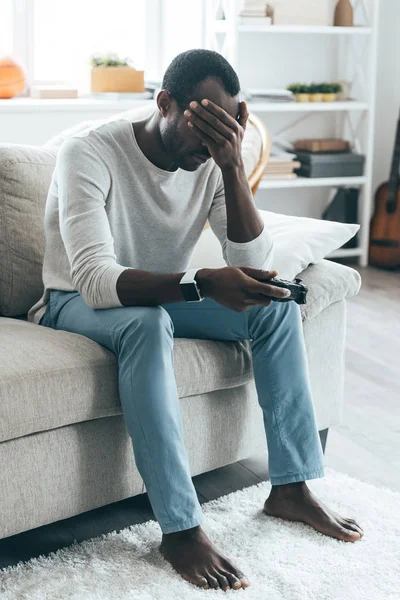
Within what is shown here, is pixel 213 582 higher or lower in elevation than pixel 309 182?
lower

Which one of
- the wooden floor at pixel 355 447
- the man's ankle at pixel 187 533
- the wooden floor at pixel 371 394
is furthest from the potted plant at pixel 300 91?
the man's ankle at pixel 187 533

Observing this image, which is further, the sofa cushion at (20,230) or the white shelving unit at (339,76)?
the white shelving unit at (339,76)

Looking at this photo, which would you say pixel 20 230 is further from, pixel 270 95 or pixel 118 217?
pixel 270 95

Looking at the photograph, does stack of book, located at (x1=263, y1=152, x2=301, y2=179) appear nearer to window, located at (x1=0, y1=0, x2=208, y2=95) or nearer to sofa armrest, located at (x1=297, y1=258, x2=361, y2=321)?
window, located at (x1=0, y1=0, x2=208, y2=95)

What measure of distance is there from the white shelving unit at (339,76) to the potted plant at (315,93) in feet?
0.14

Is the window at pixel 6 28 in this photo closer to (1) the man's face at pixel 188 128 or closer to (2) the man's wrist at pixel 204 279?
(1) the man's face at pixel 188 128

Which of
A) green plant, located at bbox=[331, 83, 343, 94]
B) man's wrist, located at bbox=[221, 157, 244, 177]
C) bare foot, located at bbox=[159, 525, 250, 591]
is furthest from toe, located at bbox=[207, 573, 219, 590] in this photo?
green plant, located at bbox=[331, 83, 343, 94]

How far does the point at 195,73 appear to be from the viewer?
1879mm

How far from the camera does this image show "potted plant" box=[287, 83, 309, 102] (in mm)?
4484

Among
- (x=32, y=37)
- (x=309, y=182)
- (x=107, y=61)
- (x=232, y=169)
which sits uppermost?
(x=32, y=37)

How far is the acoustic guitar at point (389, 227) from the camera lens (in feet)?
15.4

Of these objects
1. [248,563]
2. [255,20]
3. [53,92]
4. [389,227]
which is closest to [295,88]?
[255,20]

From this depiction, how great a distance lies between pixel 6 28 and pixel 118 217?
267cm

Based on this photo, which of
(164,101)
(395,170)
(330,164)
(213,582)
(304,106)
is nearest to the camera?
(213,582)
